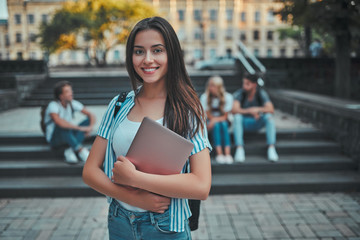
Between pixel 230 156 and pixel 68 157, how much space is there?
2586 millimetres

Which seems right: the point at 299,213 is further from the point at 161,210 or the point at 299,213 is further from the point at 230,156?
the point at 161,210

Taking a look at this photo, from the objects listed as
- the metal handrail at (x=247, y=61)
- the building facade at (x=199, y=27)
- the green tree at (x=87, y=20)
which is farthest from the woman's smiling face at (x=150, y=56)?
the building facade at (x=199, y=27)

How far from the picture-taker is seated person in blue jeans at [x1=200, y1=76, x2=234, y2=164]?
4.91 meters

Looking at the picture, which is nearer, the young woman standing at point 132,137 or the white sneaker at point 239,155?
the young woman standing at point 132,137

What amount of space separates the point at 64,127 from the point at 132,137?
3.67 meters

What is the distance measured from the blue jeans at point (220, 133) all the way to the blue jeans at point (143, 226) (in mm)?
3434

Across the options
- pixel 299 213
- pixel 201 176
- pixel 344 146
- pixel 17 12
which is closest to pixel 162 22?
pixel 201 176

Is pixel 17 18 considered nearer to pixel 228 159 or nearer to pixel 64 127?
pixel 64 127

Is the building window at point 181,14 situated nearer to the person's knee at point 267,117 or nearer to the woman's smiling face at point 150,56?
the person's knee at point 267,117

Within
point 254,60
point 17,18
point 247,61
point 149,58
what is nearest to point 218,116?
point 149,58

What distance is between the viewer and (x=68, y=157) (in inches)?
190

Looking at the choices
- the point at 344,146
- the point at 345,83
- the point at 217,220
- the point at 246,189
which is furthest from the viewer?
the point at 345,83

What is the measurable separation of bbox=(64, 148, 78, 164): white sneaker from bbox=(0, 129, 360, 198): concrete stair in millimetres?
88

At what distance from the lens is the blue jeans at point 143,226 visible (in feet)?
4.81
